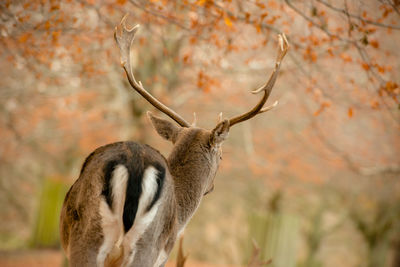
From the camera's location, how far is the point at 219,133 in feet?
13.5

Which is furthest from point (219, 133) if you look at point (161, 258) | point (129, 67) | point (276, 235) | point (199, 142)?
point (276, 235)

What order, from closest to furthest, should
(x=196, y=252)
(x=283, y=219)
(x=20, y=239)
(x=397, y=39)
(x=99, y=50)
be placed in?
(x=99, y=50)
(x=397, y=39)
(x=283, y=219)
(x=20, y=239)
(x=196, y=252)

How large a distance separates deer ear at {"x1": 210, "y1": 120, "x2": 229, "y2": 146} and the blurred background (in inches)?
62.6

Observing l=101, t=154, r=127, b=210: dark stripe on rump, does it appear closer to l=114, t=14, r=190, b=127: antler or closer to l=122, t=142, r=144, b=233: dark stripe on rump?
l=122, t=142, r=144, b=233: dark stripe on rump

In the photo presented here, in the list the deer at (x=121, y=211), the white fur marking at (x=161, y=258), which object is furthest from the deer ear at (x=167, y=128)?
the white fur marking at (x=161, y=258)

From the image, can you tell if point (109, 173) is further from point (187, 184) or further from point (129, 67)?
point (129, 67)

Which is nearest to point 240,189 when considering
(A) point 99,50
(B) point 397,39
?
(B) point 397,39

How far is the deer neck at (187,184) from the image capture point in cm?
386

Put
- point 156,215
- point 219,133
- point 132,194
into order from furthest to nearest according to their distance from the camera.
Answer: point 219,133, point 156,215, point 132,194

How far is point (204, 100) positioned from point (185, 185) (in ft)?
28.6

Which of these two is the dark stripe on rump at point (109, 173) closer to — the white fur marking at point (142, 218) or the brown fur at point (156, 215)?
the brown fur at point (156, 215)

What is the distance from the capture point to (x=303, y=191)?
1769cm

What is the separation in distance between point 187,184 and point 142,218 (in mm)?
1121

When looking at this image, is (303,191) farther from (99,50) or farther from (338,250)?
(99,50)
